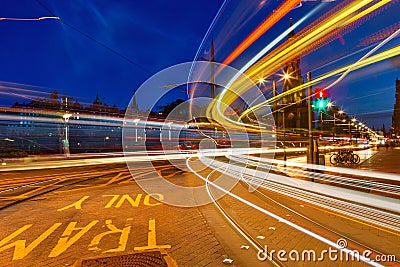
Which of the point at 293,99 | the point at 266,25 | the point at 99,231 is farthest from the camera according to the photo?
the point at 293,99

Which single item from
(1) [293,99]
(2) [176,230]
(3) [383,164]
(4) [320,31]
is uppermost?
(1) [293,99]

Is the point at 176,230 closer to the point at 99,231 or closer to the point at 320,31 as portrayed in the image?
the point at 99,231

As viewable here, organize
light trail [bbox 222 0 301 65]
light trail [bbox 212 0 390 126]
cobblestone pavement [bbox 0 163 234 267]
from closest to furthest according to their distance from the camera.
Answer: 1. cobblestone pavement [bbox 0 163 234 267]
2. light trail [bbox 212 0 390 126]
3. light trail [bbox 222 0 301 65]

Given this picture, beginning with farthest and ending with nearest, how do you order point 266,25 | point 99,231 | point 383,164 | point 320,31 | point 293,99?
point 293,99
point 383,164
point 266,25
point 320,31
point 99,231

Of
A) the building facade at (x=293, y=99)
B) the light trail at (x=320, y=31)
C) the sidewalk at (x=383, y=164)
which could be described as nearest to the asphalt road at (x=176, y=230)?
the light trail at (x=320, y=31)

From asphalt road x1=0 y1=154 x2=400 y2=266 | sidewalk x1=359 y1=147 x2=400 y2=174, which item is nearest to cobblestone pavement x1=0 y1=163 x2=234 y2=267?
asphalt road x1=0 y1=154 x2=400 y2=266

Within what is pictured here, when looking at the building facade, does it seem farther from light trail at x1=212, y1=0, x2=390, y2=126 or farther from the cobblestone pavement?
the cobblestone pavement

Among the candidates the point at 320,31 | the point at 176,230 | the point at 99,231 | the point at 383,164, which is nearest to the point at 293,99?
the point at 383,164

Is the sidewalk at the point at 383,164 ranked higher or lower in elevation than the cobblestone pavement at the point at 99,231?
lower

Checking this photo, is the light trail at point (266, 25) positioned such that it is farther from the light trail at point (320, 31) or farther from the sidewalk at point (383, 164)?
the sidewalk at point (383, 164)

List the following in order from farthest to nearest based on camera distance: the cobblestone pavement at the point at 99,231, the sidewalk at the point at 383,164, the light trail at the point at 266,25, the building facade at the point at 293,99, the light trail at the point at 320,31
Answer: the building facade at the point at 293,99
the sidewalk at the point at 383,164
the light trail at the point at 266,25
the light trail at the point at 320,31
the cobblestone pavement at the point at 99,231

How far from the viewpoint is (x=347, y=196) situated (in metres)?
9.41

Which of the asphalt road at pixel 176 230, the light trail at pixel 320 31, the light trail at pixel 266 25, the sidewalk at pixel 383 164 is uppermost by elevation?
the light trail at pixel 266 25

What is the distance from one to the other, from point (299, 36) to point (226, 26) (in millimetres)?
4430
